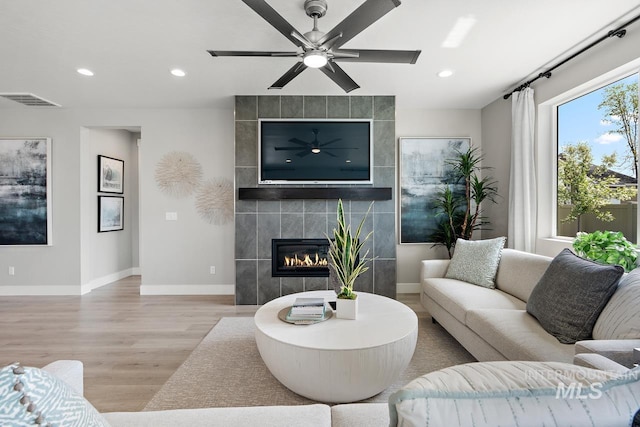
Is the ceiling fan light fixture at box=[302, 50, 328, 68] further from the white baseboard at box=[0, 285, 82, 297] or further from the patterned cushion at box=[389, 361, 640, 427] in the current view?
the white baseboard at box=[0, 285, 82, 297]

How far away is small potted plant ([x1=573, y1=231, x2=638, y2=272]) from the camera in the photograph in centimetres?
215

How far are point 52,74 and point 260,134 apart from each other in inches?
83.9

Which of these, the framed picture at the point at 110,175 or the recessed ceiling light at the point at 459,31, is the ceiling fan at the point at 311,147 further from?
the framed picture at the point at 110,175

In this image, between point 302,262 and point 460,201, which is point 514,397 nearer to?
point 302,262

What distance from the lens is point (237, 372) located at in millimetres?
2211

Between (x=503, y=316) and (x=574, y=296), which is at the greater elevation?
(x=574, y=296)

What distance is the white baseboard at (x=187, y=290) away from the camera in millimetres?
4309

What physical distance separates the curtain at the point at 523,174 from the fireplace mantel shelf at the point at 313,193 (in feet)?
4.68

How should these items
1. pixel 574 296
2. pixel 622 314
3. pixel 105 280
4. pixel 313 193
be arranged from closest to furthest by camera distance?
pixel 622 314 < pixel 574 296 < pixel 313 193 < pixel 105 280

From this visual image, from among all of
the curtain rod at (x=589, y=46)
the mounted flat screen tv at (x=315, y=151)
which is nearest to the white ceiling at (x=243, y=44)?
the curtain rod at (x=589, y=46)

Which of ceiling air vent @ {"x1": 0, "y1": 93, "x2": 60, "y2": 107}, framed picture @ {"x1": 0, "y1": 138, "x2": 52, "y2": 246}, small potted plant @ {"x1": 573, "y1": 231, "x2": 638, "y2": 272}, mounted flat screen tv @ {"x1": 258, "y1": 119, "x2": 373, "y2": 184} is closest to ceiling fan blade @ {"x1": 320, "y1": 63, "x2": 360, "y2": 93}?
mounted flat screen tv @ {"x1": 258, "y1": 119, "x2": 373, "y2": 184}

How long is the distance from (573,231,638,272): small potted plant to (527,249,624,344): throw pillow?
434mm

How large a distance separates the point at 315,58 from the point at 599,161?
2.69 m

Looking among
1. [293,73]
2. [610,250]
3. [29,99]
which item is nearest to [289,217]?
[293,73]
